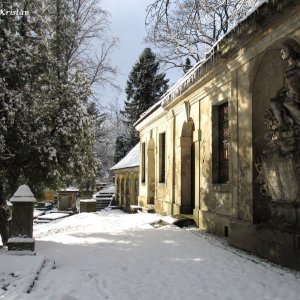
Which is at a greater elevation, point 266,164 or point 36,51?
point 36,51

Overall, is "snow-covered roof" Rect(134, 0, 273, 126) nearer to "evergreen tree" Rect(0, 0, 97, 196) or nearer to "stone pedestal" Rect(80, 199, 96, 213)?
"evergreen tree" Rect(0, 0, 97, 196)

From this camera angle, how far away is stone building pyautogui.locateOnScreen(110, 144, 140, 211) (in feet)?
94.9

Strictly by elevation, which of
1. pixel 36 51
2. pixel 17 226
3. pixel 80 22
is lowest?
pixel 17 226

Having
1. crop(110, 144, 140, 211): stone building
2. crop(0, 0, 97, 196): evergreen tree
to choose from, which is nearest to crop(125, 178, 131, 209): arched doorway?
crop(110, 144, 140, 211): stone building

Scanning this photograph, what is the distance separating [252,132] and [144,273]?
399 cm

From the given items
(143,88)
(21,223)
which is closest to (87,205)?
(21,223)

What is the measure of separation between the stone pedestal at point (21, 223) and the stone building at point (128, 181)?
18435mm

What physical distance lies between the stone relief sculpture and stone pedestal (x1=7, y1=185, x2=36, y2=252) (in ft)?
15.6

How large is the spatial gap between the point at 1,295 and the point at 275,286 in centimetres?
393

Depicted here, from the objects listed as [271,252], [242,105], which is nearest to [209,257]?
[271,252]

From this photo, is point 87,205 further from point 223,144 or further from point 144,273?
point 144,273

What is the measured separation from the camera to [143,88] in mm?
45688

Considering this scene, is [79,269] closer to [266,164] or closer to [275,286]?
[275,286]

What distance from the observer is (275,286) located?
624 cm
